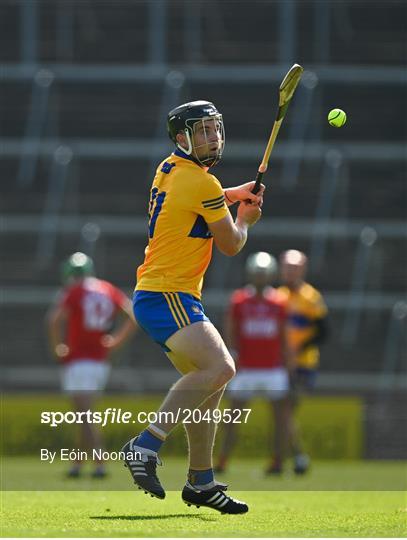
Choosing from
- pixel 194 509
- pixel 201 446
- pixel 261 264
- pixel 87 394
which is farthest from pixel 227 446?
pixel 201 446

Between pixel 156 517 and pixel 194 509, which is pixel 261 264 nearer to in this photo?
pixel 194 509

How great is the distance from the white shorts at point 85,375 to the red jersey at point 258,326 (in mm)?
1355

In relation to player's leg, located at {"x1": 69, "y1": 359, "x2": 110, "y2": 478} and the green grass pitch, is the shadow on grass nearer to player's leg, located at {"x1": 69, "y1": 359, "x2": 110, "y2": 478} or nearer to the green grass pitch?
the green grass pitch

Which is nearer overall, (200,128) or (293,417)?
(200,128)

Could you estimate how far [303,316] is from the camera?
1435 centimetres

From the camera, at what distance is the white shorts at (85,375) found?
42.3ft

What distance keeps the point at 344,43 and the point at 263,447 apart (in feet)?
23.4

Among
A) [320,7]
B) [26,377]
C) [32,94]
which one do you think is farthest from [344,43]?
[26,377]

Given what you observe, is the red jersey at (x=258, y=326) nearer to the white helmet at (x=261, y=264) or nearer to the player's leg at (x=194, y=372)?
the white helmet at (x=261, y=264)

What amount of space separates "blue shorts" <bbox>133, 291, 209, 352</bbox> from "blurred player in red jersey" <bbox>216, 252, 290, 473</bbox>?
19.0 ft

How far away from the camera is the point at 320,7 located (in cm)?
2050

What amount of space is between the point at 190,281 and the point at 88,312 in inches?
221

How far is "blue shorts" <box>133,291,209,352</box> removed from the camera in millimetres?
7453

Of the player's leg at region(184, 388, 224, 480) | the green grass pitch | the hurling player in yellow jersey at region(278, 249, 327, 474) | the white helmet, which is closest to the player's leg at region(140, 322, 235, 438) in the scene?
the player's leg at region(184, 388, 224, 480)
